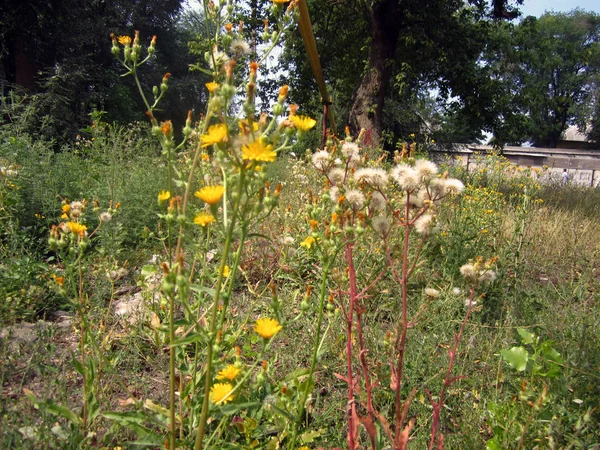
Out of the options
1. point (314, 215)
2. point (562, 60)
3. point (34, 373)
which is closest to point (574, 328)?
point (314, 215)

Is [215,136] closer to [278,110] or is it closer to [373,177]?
[278,110]

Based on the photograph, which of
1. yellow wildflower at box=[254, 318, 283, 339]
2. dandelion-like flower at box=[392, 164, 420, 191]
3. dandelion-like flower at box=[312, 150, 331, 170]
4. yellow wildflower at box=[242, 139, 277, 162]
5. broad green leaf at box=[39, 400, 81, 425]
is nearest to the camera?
yellow wildflower at box=[242, 139, 277, 162]

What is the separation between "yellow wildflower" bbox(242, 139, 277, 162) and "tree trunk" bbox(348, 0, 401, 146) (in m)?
8.88

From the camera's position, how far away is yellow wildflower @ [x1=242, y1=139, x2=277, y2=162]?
0.86m

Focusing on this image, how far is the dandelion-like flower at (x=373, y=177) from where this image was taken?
4.25ft

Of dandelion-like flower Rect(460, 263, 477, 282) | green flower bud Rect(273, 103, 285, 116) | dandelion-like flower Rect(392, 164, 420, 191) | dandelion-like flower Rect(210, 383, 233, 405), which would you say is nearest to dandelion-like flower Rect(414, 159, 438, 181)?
dandelion-like flower Rect(392, 164, 420, 191)

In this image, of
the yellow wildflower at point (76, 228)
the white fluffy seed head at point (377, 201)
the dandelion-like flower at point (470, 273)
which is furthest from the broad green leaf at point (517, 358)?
the yellow wildflower at point (76, 228)

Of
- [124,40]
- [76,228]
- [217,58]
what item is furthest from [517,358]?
[124,40]

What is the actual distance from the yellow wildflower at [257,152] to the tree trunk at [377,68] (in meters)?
8.88

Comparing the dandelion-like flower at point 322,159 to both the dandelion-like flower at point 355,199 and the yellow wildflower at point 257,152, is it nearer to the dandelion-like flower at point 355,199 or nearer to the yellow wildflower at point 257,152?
the dandelion-like flower at point 355,199

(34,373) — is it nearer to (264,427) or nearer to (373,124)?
(264,427)

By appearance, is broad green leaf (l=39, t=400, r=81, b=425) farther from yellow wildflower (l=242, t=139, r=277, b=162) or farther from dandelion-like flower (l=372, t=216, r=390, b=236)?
dandelion-like flower (l=372, t=216, r=390, b=236)

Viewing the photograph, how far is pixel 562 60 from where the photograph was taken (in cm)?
4056

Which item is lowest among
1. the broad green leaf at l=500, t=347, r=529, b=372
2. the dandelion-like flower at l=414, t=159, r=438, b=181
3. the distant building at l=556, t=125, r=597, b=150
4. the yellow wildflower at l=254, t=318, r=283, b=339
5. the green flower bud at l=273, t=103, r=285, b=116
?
the broad green leaf at l=500, t=347, r=529, b=372
